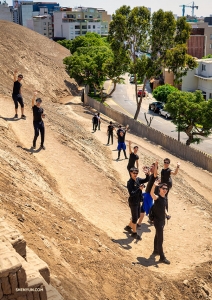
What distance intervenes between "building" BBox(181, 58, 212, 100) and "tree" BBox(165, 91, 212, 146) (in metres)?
21.6

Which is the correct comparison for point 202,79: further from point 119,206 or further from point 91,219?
point 91,219

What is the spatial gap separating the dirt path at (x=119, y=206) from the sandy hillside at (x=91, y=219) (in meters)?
0.03

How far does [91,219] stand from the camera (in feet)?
43.3

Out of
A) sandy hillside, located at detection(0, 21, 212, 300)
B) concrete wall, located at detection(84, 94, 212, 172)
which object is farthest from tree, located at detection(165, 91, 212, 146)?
sandy hillside, located at detection(0, 21, 212, 300)

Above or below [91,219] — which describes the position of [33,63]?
above

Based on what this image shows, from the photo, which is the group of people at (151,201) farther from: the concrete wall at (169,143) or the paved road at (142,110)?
the paved road at (142,110)

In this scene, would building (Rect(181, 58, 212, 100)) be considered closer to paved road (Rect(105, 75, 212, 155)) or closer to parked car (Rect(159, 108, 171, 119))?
paved road (Rect(105, 75, 212, 155))

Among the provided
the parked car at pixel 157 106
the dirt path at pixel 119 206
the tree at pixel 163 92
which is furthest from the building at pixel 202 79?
the dirt path at pixel 119 206

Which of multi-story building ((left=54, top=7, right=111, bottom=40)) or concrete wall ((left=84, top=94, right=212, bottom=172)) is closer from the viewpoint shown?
concrete wall ((left=84, top=94, right=212, bottom=172))

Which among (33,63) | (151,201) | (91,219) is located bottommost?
(91,219)

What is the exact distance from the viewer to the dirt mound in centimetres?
4534

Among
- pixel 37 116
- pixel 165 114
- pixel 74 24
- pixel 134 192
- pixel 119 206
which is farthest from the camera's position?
pixel 74 24

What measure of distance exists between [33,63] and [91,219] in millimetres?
39505

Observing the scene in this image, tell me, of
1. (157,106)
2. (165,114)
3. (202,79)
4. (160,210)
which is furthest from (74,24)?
(160,210)
